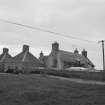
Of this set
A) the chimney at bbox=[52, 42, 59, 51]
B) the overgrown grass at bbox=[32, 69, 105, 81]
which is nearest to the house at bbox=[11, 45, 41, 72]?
the chimney at bbox=[52, 42, 59, 51]

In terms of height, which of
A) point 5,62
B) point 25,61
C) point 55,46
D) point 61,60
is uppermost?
point 55,46

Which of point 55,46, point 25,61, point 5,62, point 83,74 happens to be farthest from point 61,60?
point 83,74

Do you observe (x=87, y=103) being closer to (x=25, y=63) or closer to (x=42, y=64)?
(x=25, y=63)

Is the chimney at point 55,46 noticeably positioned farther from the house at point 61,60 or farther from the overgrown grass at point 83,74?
the overgrown grass at point 83,74

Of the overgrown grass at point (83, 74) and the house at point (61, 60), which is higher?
the house at point (61, 60)

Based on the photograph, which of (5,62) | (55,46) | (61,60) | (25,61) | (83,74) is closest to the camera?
(83,74)

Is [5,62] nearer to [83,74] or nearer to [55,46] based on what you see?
[55,46]

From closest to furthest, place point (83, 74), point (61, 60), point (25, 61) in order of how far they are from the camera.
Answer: point (83, 74) → point (25, 61) → point (61, 60)

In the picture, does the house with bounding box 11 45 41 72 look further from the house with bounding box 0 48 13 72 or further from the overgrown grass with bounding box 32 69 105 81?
the overgrown grass with bounding box 32 69 105 81

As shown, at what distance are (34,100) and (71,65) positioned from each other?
4721cm

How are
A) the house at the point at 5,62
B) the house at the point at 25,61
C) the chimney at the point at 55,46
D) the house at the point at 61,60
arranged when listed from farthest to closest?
1. the chimney at the point at 55,46
2. the house at the point at 5,62
3. the house at the point at 61,60
4. the house at the point at 25,61

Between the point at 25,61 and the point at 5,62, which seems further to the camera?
the point at 5,62

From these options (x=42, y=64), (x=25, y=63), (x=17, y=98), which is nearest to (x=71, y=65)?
(x=42, y=64)

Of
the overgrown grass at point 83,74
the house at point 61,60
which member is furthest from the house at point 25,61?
the overgrown grass at point 83,74
